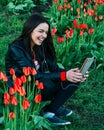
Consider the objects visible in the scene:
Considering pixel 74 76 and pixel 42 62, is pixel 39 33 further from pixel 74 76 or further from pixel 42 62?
pixel 74 76

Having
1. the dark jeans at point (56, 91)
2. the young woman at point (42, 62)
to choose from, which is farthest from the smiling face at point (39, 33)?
the dark jeans at point (56, 91)

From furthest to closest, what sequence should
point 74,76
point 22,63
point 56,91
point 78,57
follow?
point 78,57, point 56,91, point 22,63, point 74,76

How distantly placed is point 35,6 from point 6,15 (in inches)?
23.9

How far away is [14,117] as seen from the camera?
301cm

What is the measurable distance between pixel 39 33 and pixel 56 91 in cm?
58

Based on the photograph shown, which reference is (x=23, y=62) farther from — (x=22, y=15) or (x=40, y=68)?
(x=22, y=15)

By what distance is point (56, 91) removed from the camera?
3.74 m

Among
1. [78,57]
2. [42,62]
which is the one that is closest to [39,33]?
[42,62]

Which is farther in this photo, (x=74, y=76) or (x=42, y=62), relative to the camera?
(x=42, y=62)

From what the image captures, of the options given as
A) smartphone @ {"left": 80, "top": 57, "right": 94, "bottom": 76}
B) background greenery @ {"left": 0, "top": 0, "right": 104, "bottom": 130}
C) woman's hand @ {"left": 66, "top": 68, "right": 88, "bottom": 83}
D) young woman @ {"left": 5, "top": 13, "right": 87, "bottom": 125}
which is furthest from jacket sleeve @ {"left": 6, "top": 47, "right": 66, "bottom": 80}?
background greenery @ {"left": 0, "top": 0, "right": 104, "bottom": 130}

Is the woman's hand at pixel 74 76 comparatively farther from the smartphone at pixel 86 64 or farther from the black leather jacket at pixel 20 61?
the black leather jacket at pixel 20 61

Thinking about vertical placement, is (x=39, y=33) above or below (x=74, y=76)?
above

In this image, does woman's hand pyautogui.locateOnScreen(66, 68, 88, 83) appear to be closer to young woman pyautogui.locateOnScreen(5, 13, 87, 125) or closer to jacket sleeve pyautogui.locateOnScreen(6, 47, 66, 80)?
young woman pyautogui.locateOnScreen(5, 13, 87, 125)

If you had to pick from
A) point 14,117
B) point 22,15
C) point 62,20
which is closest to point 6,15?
point 22,15
